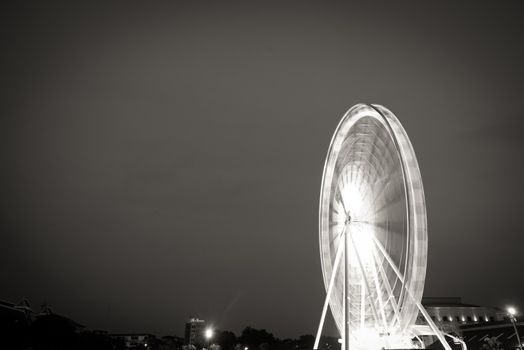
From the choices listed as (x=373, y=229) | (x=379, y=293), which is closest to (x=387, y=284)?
(x=379, y=293)

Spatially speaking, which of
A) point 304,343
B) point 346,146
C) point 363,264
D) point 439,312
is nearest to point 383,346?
point 363,264

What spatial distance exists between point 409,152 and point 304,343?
111400 mm

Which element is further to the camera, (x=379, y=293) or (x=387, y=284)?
(x=379, y=293)

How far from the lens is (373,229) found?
22.8m

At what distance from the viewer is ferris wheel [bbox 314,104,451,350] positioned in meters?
18.8

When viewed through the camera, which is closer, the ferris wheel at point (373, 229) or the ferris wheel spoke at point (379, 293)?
the ferris wheel at point (373, 229)

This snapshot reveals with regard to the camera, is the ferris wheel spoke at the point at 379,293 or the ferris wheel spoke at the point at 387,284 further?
the ferris wheel spoke at the point at 379,293

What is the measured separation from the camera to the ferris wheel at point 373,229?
61.6ft

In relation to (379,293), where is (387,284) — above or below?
above

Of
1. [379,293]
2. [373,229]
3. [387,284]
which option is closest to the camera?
[387,284]

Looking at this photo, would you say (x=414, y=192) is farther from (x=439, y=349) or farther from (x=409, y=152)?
(x=439, y=349)

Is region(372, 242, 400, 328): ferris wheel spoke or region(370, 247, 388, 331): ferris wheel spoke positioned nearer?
region(372, 242, 400, 328): ferris wheel spoke

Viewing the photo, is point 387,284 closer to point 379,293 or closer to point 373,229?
point 379,293

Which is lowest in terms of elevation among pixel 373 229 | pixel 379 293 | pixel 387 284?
pixel 379 293
